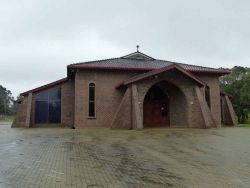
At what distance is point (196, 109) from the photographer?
2036 centimetres

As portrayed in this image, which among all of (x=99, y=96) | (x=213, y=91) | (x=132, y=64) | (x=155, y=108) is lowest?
(x=155, y=108)

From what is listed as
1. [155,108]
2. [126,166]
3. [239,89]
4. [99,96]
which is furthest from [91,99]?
[239,89]

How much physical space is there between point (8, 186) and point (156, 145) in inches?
251

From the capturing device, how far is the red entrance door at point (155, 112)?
76.6 feet

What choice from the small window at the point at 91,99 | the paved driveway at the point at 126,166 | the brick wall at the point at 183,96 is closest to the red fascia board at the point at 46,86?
the small window at the point at 91,99

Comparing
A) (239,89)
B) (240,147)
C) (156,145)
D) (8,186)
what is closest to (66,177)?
(8,186)

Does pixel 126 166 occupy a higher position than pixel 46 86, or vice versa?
pixel 46 86

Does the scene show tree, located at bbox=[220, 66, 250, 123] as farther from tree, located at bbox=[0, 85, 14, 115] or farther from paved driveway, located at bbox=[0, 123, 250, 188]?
tree, located at bbox=[0, 85, 14, 115]

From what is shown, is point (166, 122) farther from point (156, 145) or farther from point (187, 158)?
point (187, 158)

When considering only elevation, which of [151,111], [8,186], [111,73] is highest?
[111,73]

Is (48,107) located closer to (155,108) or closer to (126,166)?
(155,108)

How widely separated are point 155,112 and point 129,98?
4776 mm

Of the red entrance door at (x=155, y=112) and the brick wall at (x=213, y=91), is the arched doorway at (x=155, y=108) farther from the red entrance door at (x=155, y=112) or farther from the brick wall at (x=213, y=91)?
the brick wall at (x=213, y=91)

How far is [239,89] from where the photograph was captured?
41969mm
